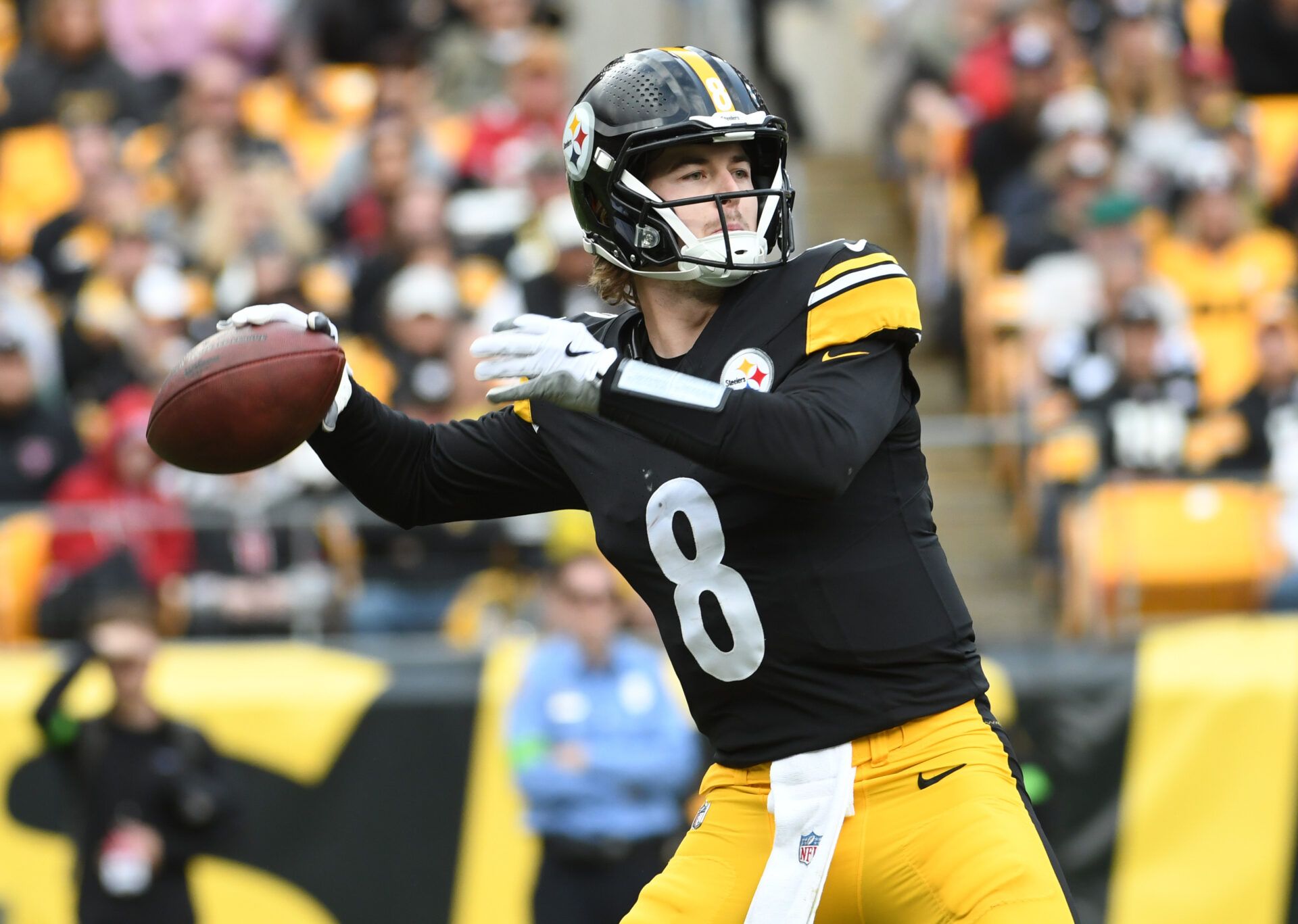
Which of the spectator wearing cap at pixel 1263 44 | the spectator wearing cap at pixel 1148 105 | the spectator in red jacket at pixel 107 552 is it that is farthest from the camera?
the spectator wearing cap at pixel 1263 44

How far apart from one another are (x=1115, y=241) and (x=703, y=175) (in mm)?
4469

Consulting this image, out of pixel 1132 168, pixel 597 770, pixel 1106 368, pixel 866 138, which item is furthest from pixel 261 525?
pixel 866 138

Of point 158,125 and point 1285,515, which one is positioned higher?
point 158,125

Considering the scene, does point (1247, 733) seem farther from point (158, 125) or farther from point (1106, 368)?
point (158, 125)

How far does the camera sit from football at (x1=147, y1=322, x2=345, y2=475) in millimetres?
3145

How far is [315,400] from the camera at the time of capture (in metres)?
3.18

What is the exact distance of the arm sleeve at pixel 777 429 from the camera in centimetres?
267

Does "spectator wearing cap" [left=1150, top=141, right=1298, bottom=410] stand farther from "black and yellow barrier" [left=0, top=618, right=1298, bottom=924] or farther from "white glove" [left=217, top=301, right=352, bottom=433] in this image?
"white glove" [left=217, top=301, right=352, bottom=433]

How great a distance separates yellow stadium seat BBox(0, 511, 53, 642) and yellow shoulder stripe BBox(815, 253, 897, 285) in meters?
4.17

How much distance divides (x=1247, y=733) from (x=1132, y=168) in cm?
318

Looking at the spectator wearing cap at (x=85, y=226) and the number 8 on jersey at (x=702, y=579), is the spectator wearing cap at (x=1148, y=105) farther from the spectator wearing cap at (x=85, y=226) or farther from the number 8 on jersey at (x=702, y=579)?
the number 8 on jersey at (x=702, y=579)

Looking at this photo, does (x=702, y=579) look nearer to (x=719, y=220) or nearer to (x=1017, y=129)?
(x=719, y=220)

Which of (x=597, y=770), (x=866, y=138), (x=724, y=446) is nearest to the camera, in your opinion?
(x=724, y=446)

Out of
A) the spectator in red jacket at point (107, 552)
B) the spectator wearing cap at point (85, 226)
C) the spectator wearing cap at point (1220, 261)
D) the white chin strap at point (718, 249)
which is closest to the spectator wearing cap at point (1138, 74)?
the spectator wearing cap at point (1220, 261)
